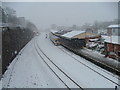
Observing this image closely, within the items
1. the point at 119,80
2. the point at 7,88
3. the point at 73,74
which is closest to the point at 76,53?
the point at 73,74

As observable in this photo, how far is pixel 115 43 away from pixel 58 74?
25.0 ft

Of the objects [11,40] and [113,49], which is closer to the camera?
[113,49]

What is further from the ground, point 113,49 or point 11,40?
point 11,40

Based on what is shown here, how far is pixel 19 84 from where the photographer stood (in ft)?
39.4

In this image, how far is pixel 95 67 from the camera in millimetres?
16172

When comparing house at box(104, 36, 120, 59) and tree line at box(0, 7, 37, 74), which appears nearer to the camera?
tree line at box(0, 7, 37, 74)

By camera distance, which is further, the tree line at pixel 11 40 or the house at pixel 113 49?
the house at pixel 113 49

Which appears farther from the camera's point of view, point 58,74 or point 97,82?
point 58,74

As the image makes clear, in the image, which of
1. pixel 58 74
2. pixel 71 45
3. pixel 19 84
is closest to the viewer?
pixel 19 84

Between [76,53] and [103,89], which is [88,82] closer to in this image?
[103,89]

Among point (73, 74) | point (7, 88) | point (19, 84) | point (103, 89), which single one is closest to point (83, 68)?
point (73, 74)

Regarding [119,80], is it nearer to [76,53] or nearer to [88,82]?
[88,82]

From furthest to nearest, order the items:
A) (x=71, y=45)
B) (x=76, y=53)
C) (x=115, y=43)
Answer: (x=71, y=45)
(x=76, y=53)
(x=115, y=43)

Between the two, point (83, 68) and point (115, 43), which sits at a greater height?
point (115, 43)
